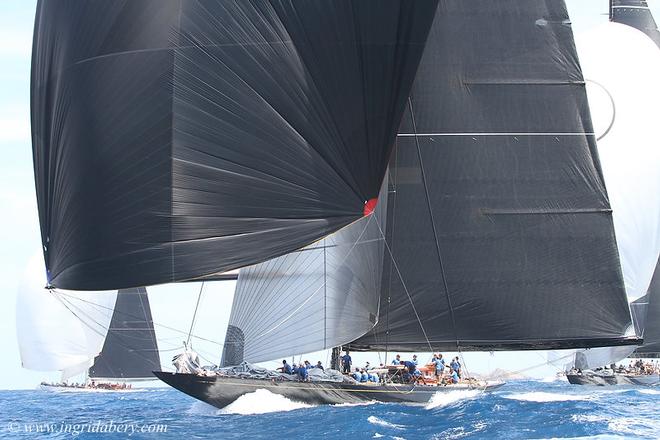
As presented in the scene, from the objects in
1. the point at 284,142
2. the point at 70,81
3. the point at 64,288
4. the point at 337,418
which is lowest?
the point at 337,418

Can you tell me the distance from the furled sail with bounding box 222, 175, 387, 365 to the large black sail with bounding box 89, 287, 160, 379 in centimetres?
3150

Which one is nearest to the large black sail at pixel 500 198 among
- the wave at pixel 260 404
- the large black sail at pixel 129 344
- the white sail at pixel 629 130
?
the wave at pixel 260 404

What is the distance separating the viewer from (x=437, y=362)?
28031 mm

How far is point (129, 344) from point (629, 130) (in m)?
34.0

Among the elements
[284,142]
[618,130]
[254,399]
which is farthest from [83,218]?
[618,130]

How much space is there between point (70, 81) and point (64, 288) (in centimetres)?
419

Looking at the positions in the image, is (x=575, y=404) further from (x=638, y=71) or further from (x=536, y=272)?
(x=638, y=71)

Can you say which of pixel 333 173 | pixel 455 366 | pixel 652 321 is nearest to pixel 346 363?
pixel 455 366

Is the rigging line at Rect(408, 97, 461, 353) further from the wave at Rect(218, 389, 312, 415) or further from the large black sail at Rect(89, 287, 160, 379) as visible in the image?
the large black sail at Rect(89, 287, 160, 379)

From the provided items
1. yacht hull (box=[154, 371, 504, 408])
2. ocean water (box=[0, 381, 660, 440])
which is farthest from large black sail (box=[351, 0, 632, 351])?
yacht hull (box=[154, 371, 504, 408])

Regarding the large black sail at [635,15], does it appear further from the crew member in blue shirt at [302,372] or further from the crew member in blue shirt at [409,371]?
the crew member in blue shirt at [302,372]

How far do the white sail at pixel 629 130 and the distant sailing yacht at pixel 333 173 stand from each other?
7766 millimetres

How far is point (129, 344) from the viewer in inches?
2382

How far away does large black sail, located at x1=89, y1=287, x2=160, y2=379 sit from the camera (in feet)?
188
